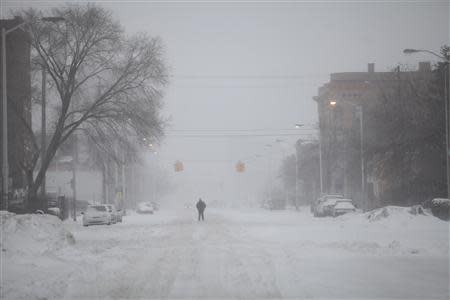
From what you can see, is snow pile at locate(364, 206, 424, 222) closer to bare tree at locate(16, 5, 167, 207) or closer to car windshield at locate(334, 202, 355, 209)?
car windshield at locate(334, 202, 355, 209)

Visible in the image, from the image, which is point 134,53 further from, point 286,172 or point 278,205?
point 286,172

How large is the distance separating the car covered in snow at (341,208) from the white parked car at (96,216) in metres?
18.2

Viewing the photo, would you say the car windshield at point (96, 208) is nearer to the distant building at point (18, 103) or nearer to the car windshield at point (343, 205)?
the distant building at point (18, 103)

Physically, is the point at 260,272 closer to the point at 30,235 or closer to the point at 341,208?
the point at 30,235

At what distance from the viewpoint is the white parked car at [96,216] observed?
47.0 m

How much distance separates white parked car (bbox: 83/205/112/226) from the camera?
47.0 meters

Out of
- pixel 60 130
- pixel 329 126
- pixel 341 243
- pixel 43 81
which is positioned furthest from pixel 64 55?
pixel 329 126

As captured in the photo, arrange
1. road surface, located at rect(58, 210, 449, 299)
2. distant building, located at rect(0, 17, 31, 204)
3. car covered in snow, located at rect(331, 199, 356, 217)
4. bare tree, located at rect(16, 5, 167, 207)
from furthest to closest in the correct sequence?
1. car covered in snow, located at rect(331, 199, 356, 217)
2. distant building, located at rect(0, 17, 31, 204)
3. bare tree, located at rect(16, 5, 167, 207)
4. road surface, located at rect(58, 210, 449, 299)

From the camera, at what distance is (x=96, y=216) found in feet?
155

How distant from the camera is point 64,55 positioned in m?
41.1

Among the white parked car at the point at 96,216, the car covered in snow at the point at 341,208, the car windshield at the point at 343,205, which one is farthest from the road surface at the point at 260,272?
the car windshield at the point at 343,205

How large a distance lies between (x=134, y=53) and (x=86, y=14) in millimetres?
3731

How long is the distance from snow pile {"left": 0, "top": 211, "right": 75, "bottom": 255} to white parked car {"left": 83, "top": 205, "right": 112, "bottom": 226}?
2523 cm

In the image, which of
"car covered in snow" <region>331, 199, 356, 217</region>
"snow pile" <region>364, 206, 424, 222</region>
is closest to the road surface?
"snow pile" <region>364, 206, 424, 222</region>
